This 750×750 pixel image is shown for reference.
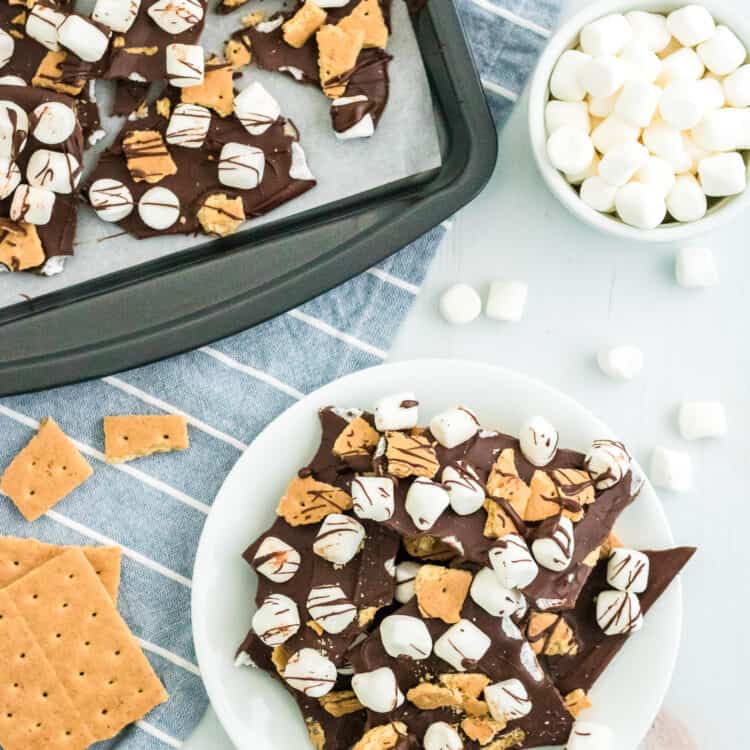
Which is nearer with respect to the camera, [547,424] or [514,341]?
[547,424]

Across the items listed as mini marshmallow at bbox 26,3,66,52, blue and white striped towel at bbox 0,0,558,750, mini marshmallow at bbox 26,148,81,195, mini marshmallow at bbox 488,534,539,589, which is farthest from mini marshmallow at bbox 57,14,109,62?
mini marshmallow at bbox 488,534,539,589

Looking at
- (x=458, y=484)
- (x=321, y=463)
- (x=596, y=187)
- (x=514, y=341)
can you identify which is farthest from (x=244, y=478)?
(x=596, y=187)

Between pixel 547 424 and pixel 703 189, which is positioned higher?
pixel 703 189

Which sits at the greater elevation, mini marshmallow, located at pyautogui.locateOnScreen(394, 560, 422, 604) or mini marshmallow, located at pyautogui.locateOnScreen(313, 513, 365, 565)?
mini marshmallow, located at pyautogui.locateOnScreen(313, 513, 365, 565)

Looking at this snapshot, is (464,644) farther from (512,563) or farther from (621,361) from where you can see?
(621,361)

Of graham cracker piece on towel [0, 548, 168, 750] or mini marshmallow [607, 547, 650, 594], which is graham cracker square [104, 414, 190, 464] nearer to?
graham cracker piece on towel [0, 548, 168, 750]

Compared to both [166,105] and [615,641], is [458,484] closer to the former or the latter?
[615,641]

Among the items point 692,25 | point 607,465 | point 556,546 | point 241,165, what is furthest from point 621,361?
point 241,165
